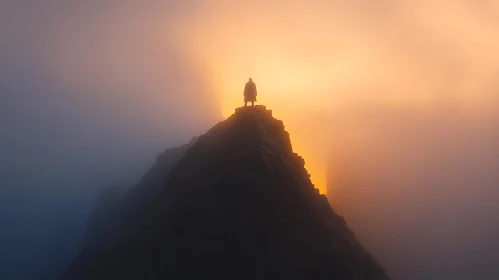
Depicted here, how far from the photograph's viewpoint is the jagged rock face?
55.9m

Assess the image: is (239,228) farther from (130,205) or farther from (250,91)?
(130,205)

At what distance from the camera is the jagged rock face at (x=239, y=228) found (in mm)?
55906

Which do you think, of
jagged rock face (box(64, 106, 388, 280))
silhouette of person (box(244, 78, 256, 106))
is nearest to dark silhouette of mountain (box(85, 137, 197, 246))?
jagged rock face (box(64, 106, 388, 280))

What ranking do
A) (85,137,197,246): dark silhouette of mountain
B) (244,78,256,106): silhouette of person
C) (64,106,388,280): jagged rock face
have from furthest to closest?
(85,137,197,246): dark silhouette of mountain → (244,78,256,106): silhouette of person → (64,106,388,280): jagged rock face

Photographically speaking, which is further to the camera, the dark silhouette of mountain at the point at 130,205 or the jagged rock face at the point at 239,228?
the dark silhouette of mountain at the point at 130,205

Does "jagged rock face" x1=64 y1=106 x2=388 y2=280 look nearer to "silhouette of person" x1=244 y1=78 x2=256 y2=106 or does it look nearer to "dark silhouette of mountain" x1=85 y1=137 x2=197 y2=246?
"silhouette of person" x1=244 y1=78 x2=256 y2=106

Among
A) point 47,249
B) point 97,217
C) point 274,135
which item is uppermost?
point 274,135

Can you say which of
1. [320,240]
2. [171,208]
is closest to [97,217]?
[171,208]

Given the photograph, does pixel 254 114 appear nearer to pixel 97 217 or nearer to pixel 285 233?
pixel 285 233

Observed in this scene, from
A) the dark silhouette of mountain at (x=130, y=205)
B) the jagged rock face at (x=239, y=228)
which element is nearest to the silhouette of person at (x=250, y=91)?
the jagged rock face at (x=239, y=228)

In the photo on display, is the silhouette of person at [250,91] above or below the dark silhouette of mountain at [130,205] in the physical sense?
above

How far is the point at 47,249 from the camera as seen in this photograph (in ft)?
461

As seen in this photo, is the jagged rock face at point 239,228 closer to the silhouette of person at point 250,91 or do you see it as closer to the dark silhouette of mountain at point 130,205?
the silhouette of person at point 250,91

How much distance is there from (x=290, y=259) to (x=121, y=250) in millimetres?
23873
